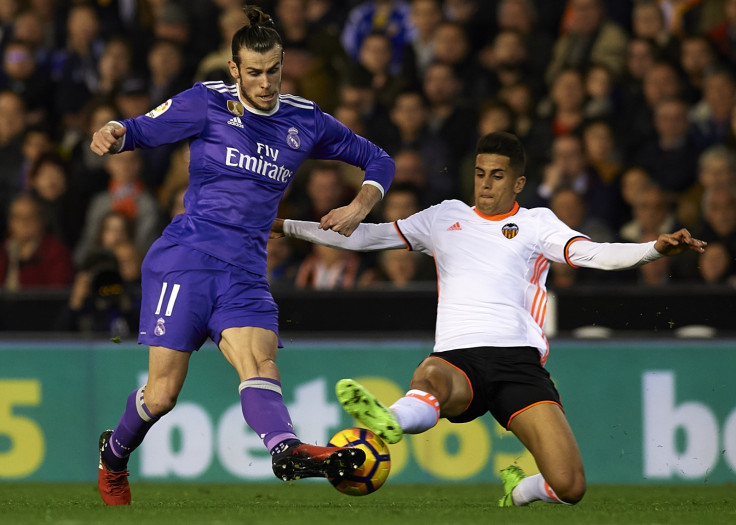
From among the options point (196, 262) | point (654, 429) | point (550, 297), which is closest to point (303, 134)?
point (196, 262)

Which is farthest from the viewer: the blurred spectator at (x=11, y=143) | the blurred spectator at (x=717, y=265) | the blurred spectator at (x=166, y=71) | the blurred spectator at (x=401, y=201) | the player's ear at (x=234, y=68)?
the blurred spectator at (x=166, y=71)

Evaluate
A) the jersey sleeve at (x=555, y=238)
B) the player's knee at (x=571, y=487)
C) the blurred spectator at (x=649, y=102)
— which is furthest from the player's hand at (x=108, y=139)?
the blurred spectator at (x=649, y=102)

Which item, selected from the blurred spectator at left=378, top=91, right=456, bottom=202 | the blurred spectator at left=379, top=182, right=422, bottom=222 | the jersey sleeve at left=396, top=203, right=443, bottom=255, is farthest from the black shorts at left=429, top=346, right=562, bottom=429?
the blurred spectator at left=378, top=91, right=456, bottom=202

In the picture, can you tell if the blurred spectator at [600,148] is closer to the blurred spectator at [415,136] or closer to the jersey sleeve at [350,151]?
the blurred spectator at [415,136]

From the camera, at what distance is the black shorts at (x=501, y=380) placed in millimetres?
6508

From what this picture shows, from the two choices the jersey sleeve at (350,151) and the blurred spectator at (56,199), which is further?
the blurred spectator at (56,199)

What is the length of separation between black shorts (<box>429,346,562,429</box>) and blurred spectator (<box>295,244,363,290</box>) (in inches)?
135

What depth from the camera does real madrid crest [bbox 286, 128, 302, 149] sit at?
6605 mm

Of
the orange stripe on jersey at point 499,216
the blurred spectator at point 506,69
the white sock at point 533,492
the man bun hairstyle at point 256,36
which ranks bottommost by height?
the white sock at point 533,492

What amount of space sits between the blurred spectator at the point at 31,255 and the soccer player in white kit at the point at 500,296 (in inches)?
171

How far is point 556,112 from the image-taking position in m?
11.1

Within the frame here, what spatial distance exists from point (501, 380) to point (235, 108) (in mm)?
1878

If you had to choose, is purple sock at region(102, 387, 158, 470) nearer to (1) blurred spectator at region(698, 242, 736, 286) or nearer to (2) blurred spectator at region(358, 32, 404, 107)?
(1) blurred spectator at region(698, 242, 736, 286)

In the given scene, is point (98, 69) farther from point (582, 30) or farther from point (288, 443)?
point (288, 443)
